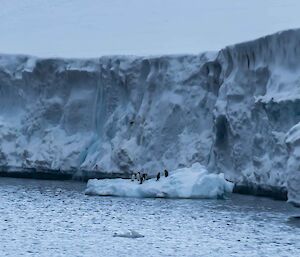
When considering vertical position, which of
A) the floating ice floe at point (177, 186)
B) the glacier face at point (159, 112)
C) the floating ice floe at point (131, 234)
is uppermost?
the glacier face at point (159, 112)

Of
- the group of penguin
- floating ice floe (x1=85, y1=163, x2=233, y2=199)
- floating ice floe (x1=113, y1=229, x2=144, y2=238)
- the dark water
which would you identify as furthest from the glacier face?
floating ice floe (x1=113, y1=229, x2=144, y2=238)

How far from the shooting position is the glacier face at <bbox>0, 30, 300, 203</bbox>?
64.3 ft

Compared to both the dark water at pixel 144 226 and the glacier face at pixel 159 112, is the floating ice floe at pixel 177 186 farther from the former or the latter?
the glacier face at pixel 159 112

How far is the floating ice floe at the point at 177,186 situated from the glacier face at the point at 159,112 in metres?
0.71

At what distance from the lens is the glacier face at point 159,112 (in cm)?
1959

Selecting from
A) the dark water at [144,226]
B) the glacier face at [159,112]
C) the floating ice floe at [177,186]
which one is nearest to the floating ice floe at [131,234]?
the dark water at [144,226]

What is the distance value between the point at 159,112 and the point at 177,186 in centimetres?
336

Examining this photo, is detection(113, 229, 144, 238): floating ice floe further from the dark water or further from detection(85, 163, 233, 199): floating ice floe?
detection(85, 163, 233, 199): floating ice floe

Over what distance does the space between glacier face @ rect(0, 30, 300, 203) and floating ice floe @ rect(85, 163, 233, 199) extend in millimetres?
706

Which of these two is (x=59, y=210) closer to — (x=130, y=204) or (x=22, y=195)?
(x=130, y=204)

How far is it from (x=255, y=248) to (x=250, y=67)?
792 centimetres

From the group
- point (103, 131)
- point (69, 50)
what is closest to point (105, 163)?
point (103, 131)

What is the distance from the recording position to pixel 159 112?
23234 mm

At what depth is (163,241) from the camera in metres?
14.3
